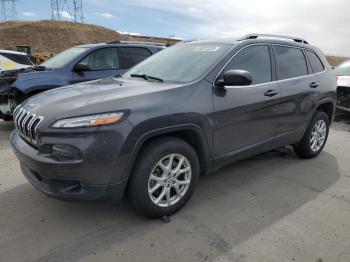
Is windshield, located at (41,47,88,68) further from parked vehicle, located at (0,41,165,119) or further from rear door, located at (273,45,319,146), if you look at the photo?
rear door, located at (273,45,319,146)

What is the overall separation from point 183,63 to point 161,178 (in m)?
1.42

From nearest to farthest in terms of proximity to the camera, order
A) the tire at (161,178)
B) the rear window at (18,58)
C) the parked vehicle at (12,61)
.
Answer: the tire at (161,178) → the parked vehicle at (12,61) → the rear window at (18,58)

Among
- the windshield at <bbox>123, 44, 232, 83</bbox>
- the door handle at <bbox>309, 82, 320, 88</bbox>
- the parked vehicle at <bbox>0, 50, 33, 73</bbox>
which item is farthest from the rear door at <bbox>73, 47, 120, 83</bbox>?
the parked vehicle at <bbox>0, 50, 33, 73</bbox>

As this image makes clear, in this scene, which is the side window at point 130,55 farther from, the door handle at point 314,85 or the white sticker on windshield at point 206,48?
the door handle at point 314,85

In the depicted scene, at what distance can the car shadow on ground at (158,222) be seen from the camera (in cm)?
284

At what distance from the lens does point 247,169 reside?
15.4 feet

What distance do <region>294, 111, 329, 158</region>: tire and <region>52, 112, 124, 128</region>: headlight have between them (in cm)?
328

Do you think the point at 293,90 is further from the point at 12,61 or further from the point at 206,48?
the point at 12,61

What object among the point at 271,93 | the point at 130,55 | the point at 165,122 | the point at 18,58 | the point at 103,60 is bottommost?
the point at 165,122

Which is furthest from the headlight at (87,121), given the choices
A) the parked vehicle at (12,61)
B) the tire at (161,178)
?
the parked vehicle at (12,61)

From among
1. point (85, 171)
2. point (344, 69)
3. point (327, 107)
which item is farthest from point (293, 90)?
point (344, 69)

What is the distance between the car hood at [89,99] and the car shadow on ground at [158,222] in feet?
3.54

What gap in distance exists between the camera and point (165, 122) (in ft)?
10.1

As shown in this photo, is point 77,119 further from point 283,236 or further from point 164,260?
point 283,236
